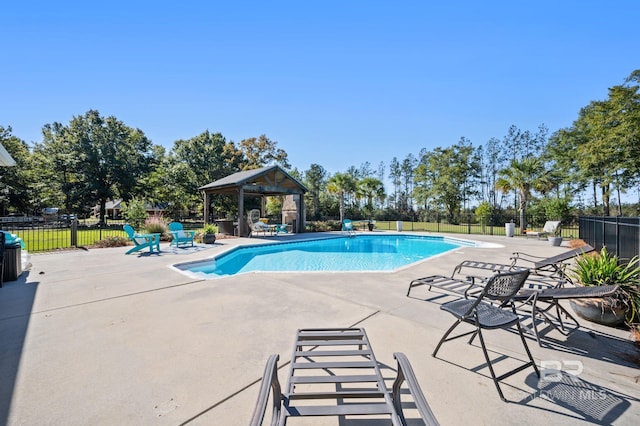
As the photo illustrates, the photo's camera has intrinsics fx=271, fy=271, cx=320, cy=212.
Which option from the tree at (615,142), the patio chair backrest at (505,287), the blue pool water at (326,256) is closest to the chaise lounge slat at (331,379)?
the patio chair backrest at (505,287)

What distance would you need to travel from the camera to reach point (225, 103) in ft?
57.2

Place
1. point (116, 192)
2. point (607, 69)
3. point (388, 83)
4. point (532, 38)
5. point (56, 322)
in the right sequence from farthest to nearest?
point (116, 192)
point (607, 69)
point (388, 83)
point (532, 38)
point (56, 322)

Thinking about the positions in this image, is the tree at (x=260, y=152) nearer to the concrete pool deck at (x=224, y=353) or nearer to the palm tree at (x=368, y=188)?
the palm tree at (x=368, y=188)

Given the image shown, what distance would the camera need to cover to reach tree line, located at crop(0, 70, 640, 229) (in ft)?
64.4

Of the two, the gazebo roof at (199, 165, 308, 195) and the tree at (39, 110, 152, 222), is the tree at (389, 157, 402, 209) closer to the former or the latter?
the gazebo roof at (199, 165, 308, 195)

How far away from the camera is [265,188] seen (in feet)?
53.7

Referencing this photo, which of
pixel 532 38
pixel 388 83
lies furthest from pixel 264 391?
pixel 388 83

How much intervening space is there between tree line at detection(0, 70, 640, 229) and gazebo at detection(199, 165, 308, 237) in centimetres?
523

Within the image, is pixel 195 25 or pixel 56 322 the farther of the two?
pixel 195 25

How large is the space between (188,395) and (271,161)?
1340 inches

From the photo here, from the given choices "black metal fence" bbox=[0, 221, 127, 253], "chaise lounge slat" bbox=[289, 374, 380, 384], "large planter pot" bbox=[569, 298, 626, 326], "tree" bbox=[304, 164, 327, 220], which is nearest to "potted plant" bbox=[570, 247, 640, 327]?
"large planter pot" bbox=[569, 298, 626, 326]

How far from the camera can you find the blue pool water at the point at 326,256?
9.12 meters

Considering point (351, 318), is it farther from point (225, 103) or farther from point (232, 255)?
point (225, 103)

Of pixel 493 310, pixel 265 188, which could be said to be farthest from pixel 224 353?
pixel 265 188
